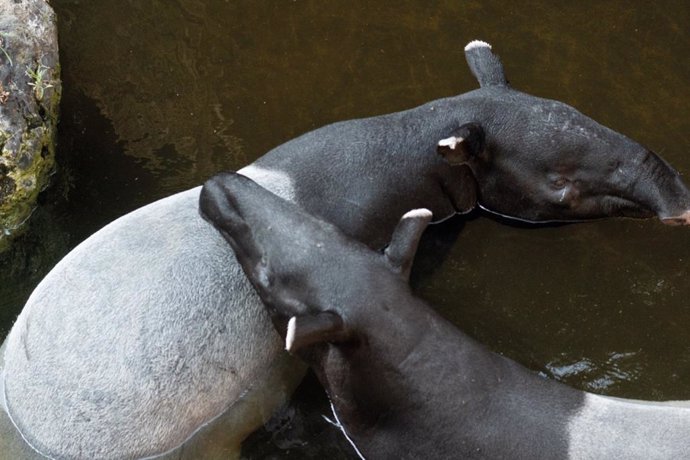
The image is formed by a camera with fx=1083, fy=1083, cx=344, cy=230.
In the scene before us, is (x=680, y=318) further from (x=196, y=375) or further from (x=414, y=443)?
(x=196, y=375)

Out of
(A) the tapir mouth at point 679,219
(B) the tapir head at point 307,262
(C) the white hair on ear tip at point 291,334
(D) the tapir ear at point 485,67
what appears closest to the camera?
(C) the white hair on ear tip at point 291,334

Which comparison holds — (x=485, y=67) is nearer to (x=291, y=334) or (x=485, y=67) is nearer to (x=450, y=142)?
(x=450, y=142)

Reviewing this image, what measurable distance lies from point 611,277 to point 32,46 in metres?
4.63

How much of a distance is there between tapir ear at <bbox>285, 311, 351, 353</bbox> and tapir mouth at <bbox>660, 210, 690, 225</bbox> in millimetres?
2897

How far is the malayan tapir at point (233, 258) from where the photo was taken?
6316mm

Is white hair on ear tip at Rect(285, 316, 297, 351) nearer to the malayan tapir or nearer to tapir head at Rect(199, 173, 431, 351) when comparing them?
tapir head at Rect(199, 173, 431, 351)

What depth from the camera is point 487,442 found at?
590 cm

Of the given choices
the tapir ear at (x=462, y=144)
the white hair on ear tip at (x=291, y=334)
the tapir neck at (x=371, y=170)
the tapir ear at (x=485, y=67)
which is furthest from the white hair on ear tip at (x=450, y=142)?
the white hair on ear tip at (x=291, y=334)

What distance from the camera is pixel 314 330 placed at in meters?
5.62

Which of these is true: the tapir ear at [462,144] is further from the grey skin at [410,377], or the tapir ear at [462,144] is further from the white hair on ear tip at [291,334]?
the white hair on ear tip at [291,334]

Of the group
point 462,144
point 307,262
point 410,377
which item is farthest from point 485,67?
point 410,377

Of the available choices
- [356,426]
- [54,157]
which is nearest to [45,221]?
[54,157]

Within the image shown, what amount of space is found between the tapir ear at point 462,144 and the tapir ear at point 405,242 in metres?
1.32

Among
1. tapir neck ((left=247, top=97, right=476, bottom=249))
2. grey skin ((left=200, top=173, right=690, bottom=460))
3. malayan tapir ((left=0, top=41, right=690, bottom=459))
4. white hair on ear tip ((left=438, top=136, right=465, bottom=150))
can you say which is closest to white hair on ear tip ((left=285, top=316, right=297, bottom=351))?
grey skin ((left=200, top=173, right=690, bottom=460))
